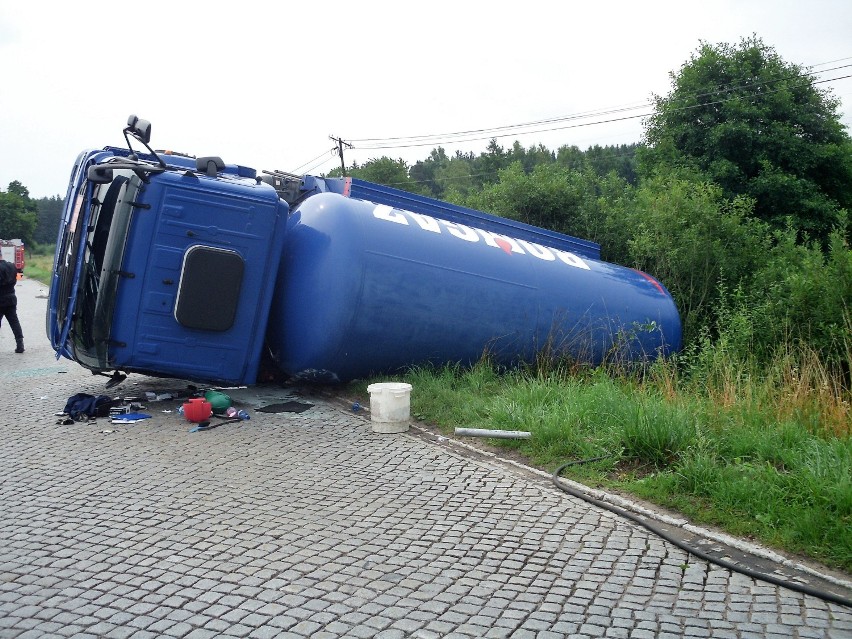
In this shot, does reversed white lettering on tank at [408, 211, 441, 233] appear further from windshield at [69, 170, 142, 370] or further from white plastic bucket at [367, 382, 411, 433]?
windshield at [69, 170, 142, 370]

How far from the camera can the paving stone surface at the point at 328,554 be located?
371cm

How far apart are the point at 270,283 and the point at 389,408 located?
2147mm

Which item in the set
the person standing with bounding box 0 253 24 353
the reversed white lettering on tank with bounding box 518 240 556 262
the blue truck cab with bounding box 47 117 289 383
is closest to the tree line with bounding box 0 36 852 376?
the reversed white lettering on tank with bounding box 518 240 556 262

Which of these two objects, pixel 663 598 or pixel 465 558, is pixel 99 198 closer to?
pixel 465 558

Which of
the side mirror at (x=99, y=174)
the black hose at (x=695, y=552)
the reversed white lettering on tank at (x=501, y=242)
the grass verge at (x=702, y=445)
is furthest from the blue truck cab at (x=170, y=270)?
the black hose at (x=695, y=552)

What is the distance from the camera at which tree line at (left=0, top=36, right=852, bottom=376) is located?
36.2 ft

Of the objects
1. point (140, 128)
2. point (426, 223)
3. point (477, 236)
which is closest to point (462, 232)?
point (477, 236)

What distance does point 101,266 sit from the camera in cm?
802

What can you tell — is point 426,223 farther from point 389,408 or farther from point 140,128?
point 140,128

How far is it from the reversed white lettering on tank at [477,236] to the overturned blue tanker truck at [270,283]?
3cm

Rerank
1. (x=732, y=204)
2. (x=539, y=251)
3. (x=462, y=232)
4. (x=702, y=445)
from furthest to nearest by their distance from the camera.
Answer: (x=732, y=204) → (x=539, y=251) → (x=462, y=232) → (x=702, y=445)

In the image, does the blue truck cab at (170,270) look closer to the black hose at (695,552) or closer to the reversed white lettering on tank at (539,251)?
the reversed white lettering on tank at (539,251)

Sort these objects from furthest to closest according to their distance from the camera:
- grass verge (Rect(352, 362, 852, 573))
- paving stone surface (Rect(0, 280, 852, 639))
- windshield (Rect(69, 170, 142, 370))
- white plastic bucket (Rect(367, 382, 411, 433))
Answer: windshield (Rect(69, 170, 142, 370)) < white plastic bucket (Rect(367, 382, 411, 433)) < grass verge (Rect(352, 362, 852, 573)) < paving stone surface (Rect(0, 280, 852, 639))

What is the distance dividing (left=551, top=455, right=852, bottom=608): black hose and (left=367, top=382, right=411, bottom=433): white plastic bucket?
194cm
